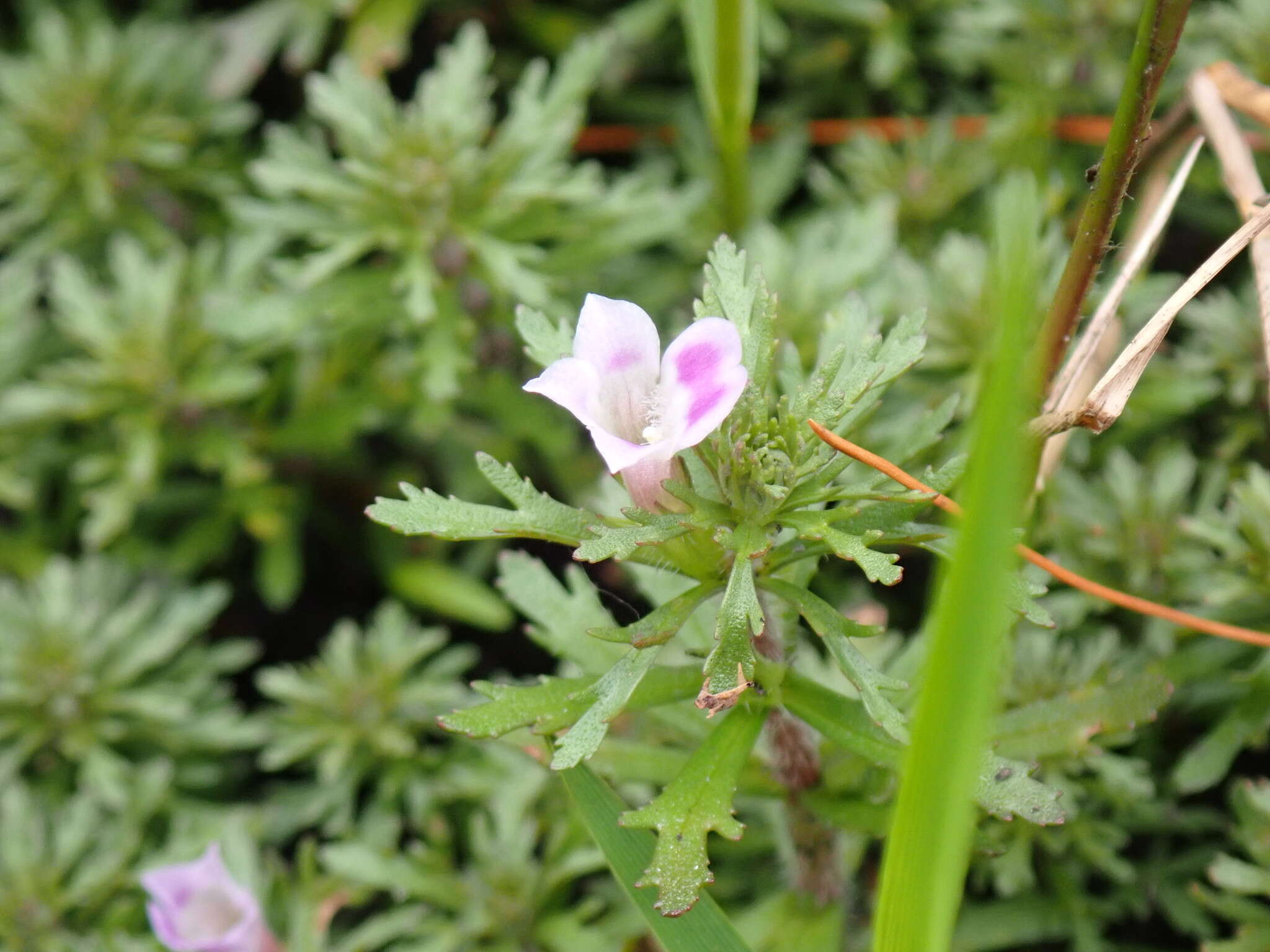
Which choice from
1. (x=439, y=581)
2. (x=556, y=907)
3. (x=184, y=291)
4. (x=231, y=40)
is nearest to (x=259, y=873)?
(x=556, y=907)

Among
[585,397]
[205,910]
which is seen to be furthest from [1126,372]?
[205,910]

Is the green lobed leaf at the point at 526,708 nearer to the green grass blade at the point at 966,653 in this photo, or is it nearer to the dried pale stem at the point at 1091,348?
the green grass blade at the point at 966,653

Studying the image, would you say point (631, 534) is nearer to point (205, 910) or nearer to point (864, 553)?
point (864, 553)

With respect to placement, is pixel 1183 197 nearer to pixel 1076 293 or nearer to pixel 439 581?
pixel 1076 293

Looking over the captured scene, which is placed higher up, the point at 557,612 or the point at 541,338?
the point at 541,338

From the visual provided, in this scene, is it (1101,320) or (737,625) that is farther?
(1101,320)

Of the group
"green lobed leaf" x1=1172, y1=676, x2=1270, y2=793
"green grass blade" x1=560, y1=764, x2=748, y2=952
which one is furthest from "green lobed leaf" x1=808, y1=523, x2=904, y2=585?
"green lobed leaf" x1=1172, y1=676, x2=1270, y2=793

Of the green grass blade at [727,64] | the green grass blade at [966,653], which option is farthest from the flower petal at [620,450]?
the green grass blade at [727,64]
